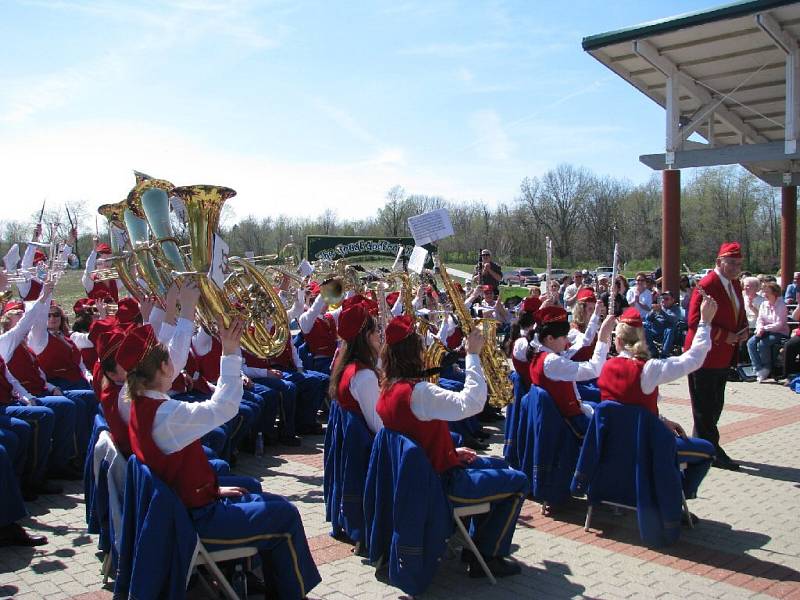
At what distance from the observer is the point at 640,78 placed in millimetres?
15359

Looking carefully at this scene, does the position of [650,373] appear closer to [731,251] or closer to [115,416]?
[731,251]

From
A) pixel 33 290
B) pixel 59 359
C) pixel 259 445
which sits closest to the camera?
pixel 59 359

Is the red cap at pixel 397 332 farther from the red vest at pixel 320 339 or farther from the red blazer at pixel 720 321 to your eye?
the red vest at pixel 320 339

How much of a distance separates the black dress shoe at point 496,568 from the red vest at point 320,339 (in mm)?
5005

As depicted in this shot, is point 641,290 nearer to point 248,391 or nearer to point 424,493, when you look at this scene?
point 248,391

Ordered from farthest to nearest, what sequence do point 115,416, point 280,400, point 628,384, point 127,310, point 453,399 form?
point 280,400 < point 127,310 < point 628,384 < point 115,416 < point 453,399

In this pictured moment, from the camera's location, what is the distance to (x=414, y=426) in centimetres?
416

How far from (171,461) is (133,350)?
599 mm

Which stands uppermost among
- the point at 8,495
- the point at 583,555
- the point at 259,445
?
the point at 8,495

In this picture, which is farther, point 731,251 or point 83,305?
point 83,305

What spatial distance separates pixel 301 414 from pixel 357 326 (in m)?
3.87

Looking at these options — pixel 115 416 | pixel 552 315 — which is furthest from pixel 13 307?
pixel 552 315

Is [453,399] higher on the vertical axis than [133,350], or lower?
lower

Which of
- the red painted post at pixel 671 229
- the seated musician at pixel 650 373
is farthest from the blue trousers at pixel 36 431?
the red painted post at pixel 671 229
